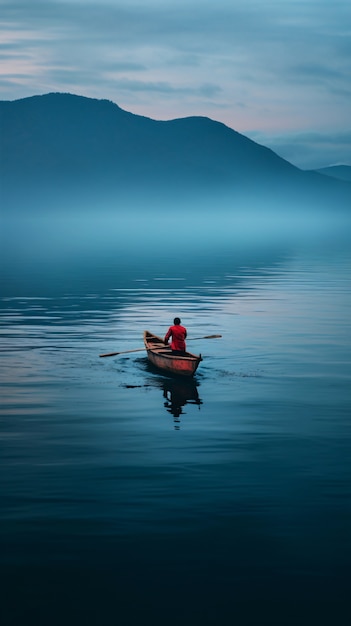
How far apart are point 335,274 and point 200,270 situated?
1458 centimetres

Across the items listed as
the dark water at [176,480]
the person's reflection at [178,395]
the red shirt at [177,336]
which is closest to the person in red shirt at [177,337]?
the red shirt at [177,336]

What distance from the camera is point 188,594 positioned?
49.3ft

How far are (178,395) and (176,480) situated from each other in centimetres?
1047

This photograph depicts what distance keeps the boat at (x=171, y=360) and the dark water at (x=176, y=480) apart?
1.72 ft

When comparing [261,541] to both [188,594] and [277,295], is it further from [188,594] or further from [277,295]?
[277,295]

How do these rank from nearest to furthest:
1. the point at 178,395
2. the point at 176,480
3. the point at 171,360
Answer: the point at 176,480 → the point at 178,395 → the point at 171,360

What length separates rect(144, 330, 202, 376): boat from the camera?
3256 cm

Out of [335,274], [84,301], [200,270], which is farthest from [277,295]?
[200,270]

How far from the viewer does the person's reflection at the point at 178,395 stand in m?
28.7

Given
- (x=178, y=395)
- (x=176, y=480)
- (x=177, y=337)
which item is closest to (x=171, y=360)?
(x=177, y=337)

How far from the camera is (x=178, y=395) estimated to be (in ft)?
102

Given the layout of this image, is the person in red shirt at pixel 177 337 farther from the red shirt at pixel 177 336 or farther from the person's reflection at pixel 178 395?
the person's reflection at pixel 178 395

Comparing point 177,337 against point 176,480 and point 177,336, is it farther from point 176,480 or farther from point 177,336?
point 176,480

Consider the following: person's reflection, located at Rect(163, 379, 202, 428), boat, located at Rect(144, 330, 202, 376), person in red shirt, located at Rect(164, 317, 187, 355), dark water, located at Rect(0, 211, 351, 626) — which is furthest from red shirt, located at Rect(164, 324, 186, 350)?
dark water, located at Rect(0, 211, 351, 626)
